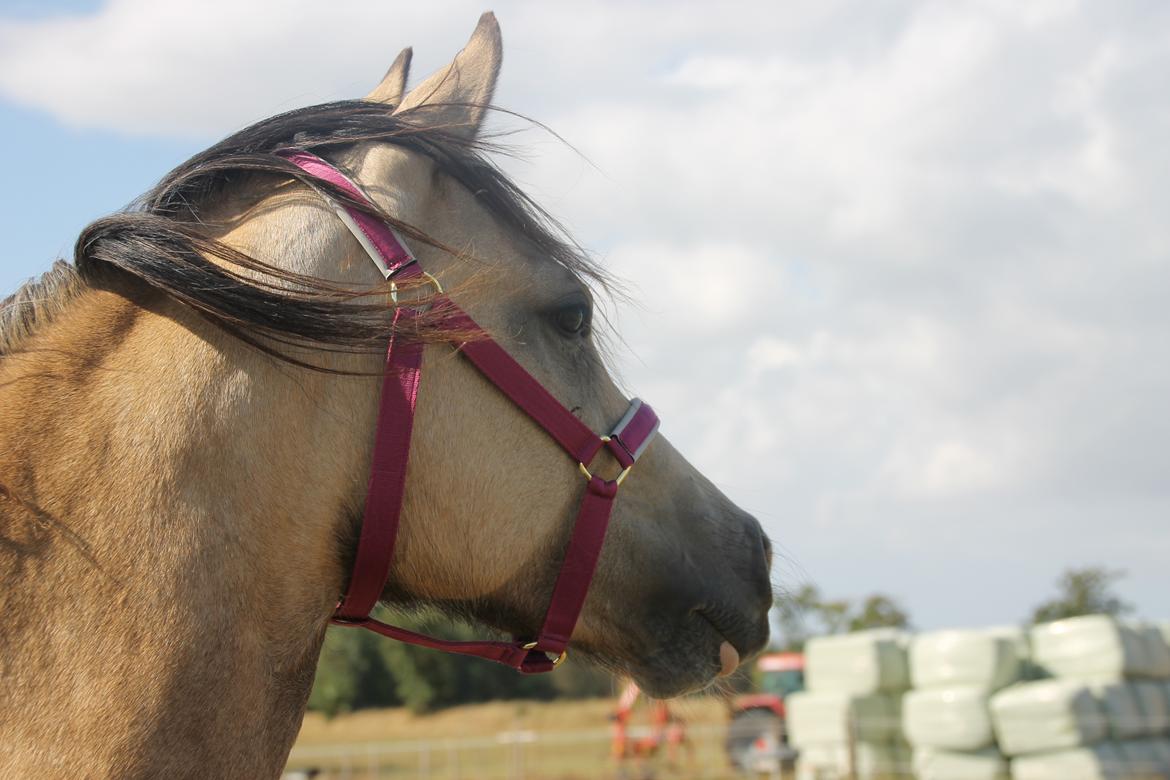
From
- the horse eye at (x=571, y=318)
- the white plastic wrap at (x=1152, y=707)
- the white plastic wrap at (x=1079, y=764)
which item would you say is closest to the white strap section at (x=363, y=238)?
the horse eye at (x=571, y=318)

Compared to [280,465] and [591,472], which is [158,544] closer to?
[280,465]

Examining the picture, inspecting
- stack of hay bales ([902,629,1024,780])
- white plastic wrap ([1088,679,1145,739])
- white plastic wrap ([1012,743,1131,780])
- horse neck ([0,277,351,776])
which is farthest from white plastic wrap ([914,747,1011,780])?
horse neck ([0,277,351,776])

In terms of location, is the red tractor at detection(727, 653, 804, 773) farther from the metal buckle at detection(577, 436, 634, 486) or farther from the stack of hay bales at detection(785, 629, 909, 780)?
the metal buckle at detection(577, 436, 634, 486)

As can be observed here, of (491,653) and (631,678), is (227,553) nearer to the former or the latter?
(491,653)

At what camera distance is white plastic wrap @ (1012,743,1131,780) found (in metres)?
11.8

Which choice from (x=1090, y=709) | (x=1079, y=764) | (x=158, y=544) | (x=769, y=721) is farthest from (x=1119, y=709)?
(x=158, y=544)

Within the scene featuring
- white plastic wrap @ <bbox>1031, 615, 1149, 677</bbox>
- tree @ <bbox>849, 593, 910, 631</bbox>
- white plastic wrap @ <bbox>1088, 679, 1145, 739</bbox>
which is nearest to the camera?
white plastic wrap @ <bbox>1088, 679, 1145, 739</bbox>

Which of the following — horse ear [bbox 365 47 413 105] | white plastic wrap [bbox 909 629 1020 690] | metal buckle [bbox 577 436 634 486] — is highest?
white plastic wrap [bbox 909 629 1020 690]

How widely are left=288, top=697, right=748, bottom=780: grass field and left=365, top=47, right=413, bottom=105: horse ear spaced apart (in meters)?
6.50

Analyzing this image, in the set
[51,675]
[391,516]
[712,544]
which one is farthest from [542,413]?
[51,675]

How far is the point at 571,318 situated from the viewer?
2.19m

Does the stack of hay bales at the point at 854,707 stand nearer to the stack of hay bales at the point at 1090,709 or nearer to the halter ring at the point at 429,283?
the stack of hay bales at the point at 1090,709

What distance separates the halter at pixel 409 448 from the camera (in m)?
1.88

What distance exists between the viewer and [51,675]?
1650 mm
